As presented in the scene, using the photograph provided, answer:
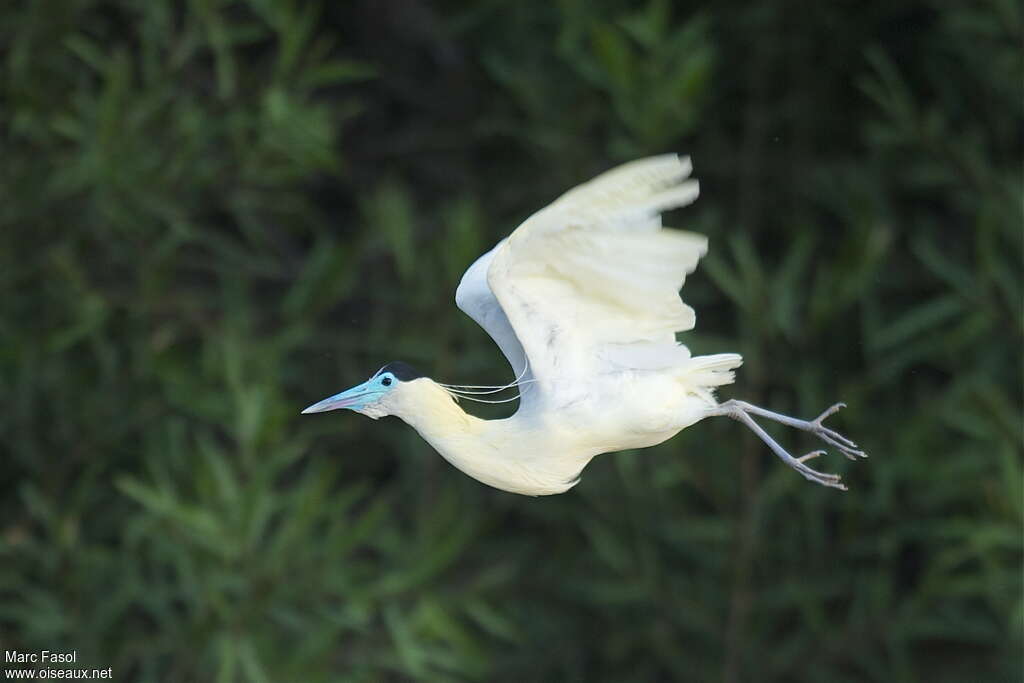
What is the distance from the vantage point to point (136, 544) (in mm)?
4957

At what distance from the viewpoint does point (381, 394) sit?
233 cm

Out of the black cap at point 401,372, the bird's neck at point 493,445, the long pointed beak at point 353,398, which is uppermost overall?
the black cap at point 401,372

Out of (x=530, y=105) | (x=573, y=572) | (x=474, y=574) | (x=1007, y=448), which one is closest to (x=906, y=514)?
(x=1007, y=448)

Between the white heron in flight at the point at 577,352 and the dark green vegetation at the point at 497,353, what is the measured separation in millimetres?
2201

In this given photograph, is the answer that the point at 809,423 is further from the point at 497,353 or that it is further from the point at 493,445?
the point at 497,353

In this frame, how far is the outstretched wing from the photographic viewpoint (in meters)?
2.17

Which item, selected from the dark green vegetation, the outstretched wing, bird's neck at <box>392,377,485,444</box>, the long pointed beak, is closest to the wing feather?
the outstretched wing

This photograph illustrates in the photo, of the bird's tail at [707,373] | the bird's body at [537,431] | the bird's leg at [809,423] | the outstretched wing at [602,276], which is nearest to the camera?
the outstretched wing at [602,276]

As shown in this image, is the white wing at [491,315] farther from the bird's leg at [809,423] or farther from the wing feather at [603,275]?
the bird's leg at [809,423]

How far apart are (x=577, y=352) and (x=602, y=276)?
12 cm

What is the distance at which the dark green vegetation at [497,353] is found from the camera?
15.1ft

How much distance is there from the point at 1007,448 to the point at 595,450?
8.31 feet

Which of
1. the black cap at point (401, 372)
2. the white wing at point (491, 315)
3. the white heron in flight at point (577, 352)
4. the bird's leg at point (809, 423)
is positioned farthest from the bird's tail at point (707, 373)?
the black cap at point (401, 372)

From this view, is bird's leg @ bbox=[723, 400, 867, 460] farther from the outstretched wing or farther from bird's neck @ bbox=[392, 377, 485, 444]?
bird's neck @ bbox=[392, 377, 485, 444]
